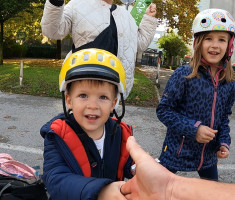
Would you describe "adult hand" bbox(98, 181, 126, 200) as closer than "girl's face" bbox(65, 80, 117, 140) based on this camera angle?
Yes

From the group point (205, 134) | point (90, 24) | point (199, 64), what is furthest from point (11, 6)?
point (205, 134)

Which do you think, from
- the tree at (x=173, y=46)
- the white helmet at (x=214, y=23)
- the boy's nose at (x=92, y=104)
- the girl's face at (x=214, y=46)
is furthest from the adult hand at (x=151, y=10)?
the tree at (x=173, y=46)

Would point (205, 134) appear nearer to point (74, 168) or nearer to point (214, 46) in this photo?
point (214, 46)

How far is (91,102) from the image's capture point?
4.91 ft

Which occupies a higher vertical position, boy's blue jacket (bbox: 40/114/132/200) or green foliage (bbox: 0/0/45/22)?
green foliage (bbox: 0/0/45/22)

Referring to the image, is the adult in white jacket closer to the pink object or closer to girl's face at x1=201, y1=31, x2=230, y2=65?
girl's face at x1=201, y1=31, x2=230, y2=65

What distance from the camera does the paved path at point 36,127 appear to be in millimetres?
4189

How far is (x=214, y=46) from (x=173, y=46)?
1128 inches

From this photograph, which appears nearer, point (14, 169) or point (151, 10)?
point (14, 169)

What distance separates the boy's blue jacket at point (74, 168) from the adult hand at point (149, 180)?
281 mm

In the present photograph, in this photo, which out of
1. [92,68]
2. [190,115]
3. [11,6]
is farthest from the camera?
[11,6]

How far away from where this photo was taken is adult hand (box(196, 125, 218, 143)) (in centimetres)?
217

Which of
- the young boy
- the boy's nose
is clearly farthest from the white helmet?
the boy's nose

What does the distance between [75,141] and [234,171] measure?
3284 millimetres
